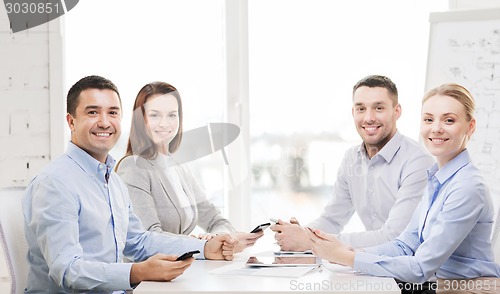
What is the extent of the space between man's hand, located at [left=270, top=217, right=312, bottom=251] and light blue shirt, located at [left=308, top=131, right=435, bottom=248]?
16.6 inches

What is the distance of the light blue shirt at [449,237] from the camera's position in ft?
6.51

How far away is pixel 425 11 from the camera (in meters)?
3.54

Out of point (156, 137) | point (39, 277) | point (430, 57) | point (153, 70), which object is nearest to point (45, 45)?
point (153, 70)

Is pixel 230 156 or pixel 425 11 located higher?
pixel 425 11

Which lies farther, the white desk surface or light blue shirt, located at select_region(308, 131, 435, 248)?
light blue shirt, located at select_region(308, 131, 435, 248)

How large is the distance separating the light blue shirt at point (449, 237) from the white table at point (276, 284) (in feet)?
0.38

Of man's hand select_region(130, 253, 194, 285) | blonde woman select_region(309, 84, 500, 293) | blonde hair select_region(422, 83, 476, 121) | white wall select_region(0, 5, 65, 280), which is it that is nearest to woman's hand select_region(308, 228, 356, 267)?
blonde woman select_region(309, 84, 500, 293)

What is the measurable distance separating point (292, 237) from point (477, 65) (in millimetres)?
1529

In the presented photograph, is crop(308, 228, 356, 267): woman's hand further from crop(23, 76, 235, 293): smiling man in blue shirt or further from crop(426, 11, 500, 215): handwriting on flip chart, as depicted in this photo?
crop(426, 11, 500, 215): handwriting on flip chart

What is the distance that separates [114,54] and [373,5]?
146 cm

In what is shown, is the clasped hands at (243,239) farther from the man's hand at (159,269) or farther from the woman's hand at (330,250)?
the man's hand at (159,269)

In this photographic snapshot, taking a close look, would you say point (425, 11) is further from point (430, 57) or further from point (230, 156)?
point (230, 156)

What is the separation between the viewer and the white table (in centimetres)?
167

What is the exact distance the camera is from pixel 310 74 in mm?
3555
